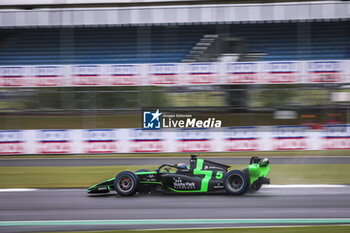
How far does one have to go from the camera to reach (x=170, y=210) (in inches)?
289

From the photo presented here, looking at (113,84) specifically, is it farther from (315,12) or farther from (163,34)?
(315,12)

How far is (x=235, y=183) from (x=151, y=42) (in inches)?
528

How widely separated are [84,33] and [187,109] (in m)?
8.04

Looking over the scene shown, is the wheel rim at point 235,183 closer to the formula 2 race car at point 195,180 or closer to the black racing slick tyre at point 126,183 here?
the formula 2 race car at point 195,180

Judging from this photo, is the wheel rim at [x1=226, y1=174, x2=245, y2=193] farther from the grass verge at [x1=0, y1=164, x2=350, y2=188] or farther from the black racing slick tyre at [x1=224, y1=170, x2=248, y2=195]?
the grass verge at [x1=0, y1=164, x2=350, y2=188]

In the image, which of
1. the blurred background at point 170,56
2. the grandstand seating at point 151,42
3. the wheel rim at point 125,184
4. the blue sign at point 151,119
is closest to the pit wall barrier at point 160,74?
the blurred background at point 170,56

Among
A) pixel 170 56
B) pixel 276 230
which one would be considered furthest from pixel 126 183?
pixel 170 56

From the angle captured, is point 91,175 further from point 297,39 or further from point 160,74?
point 297,39

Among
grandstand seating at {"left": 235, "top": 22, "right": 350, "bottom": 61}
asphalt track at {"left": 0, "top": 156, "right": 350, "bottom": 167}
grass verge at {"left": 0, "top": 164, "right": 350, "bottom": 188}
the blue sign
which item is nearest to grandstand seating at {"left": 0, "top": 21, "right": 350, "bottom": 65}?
grandstand seating at {"left": 235, "top": 22, "right": 350, "bottom": 61}

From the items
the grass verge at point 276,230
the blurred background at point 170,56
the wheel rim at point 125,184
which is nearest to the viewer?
the grass verge at point 276,230

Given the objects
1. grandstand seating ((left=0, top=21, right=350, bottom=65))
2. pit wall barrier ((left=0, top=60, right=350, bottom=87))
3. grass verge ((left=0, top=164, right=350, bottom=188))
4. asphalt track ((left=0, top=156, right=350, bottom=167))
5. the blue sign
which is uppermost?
grandstand seating ((left=0, top=21, right=350, bottom=65))

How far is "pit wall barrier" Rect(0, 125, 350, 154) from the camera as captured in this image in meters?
14.5

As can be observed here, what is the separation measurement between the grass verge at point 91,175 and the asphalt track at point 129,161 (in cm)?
56

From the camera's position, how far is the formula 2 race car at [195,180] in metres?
8.12
